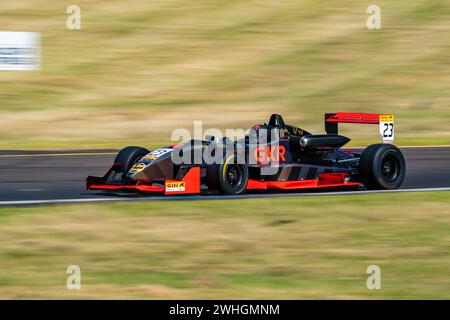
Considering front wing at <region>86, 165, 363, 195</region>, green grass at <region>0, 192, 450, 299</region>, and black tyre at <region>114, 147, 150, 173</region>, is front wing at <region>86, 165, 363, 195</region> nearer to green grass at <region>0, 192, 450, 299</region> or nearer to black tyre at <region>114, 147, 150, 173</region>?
black tyre at <region>114, 147, 150, 173</region>

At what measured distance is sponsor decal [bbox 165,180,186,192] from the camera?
34.4 ft

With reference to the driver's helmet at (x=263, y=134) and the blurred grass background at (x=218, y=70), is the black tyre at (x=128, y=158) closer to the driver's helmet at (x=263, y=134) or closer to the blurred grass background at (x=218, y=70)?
the driver's helmet at (x=263, y=134)

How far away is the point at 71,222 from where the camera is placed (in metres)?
9.09

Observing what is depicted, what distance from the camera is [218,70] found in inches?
876

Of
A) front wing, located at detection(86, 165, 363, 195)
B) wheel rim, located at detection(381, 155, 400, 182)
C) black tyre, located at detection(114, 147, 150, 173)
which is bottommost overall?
front wing, located at detection(86, 165, 363, 195)

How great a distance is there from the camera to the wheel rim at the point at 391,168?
11.6 meters

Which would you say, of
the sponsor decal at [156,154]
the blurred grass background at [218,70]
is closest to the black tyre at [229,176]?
the sponsor decal at [156,154]

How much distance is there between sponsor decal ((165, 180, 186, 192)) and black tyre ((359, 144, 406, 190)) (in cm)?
258

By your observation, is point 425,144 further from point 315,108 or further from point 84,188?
point 84,188

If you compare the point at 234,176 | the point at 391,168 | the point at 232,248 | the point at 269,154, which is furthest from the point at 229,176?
the point at 232,248

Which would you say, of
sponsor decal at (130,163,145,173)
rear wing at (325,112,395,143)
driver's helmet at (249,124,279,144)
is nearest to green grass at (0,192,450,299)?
sponsor decal at (130,163,145,173)

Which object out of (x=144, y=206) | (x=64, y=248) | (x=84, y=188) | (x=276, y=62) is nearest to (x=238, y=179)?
(x=144, y=206)

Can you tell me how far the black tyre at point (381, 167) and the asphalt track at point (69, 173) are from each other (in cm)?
28
